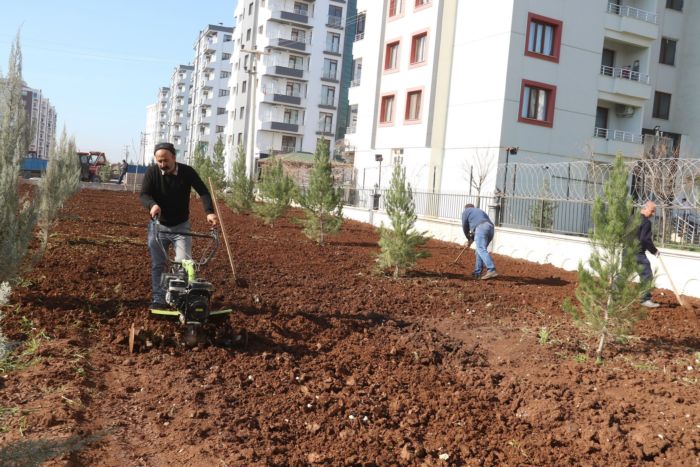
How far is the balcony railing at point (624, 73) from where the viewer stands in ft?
93.8

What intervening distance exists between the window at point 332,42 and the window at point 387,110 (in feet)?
119

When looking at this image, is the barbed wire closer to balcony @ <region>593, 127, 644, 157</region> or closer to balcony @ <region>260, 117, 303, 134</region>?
balcony @ <region>593, 127, 644, 157</region>

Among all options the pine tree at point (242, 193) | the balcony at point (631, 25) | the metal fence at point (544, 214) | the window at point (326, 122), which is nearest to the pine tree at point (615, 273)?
the metal fence at point (544, 214)

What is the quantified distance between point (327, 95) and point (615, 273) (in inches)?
2419

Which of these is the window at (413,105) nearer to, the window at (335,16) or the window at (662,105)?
the window at (662,105)


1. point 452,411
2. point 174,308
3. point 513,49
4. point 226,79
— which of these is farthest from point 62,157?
point 226,79

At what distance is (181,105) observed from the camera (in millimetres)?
121500

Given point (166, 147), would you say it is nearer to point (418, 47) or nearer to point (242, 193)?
point (242, 193)

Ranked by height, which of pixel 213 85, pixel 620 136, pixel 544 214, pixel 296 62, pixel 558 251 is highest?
pixel 213 85

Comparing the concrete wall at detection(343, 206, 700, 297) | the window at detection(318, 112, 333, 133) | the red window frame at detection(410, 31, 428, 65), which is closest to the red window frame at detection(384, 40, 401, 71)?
the red window frame at detection(410, 31, 428, 65)

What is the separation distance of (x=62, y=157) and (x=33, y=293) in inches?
329

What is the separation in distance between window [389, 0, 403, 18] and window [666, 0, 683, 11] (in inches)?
520

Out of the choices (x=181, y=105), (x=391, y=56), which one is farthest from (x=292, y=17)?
(x=181, y=105)

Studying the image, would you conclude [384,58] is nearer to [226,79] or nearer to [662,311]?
[662,311]
